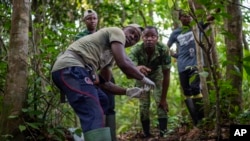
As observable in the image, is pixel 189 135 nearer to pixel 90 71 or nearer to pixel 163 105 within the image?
pixel 163 105

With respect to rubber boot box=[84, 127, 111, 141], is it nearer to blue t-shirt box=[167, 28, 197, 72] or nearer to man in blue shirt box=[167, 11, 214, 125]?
man in blue shirt box=[167, 11, 214, 125]

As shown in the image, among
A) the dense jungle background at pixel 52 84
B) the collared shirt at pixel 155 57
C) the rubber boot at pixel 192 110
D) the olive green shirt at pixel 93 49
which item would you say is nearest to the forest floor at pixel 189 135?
the dense jungle background at pixel 52 84

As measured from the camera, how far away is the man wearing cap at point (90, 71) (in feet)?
10.6

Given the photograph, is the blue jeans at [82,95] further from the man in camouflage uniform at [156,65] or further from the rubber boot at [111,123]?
the man in camouflage uniform at [156,65]

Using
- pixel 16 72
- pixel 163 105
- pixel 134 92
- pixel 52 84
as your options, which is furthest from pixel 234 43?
pixel 16 72

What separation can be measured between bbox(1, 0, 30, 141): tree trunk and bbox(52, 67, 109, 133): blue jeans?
0.79 m

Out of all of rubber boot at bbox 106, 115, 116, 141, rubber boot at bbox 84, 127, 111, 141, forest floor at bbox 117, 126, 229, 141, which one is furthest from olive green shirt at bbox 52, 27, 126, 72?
forest floor at bbox 117, 126, 229, 141

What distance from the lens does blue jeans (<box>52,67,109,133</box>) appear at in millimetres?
3227

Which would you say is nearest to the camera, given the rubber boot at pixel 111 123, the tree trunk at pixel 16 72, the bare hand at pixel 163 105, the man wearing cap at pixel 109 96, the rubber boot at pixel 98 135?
the rubber boot at pixel 98 135

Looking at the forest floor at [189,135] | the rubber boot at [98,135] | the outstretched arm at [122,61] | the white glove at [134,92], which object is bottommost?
the forest floor at [189,135]

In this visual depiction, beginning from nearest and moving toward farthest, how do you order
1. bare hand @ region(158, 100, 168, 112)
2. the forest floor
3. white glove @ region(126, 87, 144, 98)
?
white glove @ region(126, 87, 144, 98)
the forest floor
bare hand @ region(158, 100, 168, 112)

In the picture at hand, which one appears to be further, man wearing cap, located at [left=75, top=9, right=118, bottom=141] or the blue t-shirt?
the blue t-shirt

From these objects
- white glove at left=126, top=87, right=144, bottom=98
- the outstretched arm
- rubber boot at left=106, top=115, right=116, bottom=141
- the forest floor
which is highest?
the outstretched arm

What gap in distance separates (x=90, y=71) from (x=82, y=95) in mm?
360
